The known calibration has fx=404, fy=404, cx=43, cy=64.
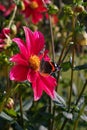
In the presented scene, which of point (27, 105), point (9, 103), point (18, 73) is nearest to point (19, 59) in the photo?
point (18, 73)

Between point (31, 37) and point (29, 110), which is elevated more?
point (31, 37)

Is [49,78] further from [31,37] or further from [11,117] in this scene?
[11,117]

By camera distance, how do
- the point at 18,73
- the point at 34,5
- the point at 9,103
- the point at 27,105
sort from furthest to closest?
the point at 34,5, the point at 27,105, the point at 9,103, the point at 18,73

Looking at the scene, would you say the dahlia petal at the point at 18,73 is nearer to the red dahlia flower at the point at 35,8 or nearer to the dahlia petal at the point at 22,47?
the dahlia petal at the point at 22,47

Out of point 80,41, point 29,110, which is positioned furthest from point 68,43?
point 29,110

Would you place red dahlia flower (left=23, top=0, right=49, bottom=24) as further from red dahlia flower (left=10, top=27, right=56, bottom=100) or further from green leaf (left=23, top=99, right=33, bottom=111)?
red dahlia flower (left=10, top=27, right=56, bottom=100)

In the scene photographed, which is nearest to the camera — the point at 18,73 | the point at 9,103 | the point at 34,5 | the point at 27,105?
the point at 18,73

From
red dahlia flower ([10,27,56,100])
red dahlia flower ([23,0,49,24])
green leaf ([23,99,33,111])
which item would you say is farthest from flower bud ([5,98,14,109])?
red dahlia flower ([23,0,49,24])

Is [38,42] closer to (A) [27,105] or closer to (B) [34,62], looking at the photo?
(B) [34,62]
